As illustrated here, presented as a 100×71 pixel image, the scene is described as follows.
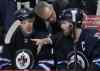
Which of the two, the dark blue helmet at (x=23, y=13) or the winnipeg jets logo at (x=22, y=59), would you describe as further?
the winnipeg jets logo at (x=22, y=59)

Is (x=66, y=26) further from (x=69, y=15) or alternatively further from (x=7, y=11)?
(x=7, y=11)

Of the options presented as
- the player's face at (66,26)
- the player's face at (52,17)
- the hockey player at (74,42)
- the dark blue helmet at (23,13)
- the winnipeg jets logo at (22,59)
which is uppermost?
the dark blue helmet at (23,13)

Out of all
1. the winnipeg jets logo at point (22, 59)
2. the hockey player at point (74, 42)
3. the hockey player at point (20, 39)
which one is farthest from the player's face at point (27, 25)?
the winnipeg jets logo at point (22, 59)

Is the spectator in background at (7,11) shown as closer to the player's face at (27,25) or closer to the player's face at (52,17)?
the player's face at (27,25)

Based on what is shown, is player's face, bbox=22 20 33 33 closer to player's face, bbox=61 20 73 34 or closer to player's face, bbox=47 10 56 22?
player's face, bbox=47 10 56 22

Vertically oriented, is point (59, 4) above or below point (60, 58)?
above

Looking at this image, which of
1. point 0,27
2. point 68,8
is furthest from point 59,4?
point 0,27

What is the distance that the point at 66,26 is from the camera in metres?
10.9

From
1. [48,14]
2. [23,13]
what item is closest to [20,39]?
[23,13]

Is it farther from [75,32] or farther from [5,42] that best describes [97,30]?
[5,42]

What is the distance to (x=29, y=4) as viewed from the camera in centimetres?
1077

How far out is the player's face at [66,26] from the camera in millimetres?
10844

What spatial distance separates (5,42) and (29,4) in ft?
2.02

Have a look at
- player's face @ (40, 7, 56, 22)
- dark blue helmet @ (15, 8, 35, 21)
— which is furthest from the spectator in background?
player's face @ (40, 7, 56, 22)
